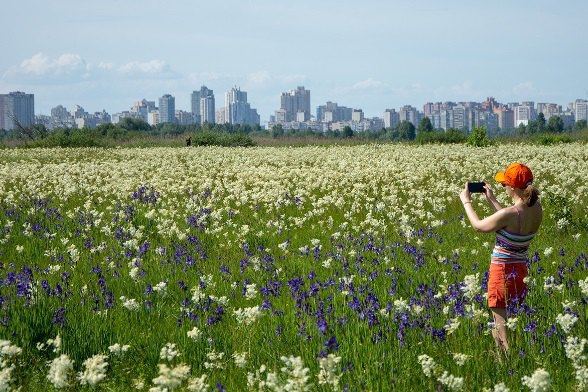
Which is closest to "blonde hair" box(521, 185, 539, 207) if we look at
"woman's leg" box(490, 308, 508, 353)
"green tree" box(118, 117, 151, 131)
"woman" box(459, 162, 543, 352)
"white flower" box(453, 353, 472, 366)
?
"woman" box(459, 162, 543, 352)

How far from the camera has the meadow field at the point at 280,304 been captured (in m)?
4.80

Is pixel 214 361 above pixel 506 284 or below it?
below

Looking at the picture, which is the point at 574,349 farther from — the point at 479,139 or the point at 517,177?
Result: the point at 479,139

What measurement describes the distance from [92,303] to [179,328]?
121 centimetres

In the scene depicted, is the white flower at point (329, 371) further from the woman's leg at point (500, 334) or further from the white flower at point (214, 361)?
the woman's leg at point (500, 334)

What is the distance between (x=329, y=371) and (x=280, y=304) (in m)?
2.96

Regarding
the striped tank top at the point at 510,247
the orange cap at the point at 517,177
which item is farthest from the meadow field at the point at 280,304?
the orange cap at the point at 517,177

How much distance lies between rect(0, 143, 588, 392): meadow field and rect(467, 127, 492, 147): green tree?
82.9 ft

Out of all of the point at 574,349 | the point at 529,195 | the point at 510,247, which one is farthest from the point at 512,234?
the point at 574,349

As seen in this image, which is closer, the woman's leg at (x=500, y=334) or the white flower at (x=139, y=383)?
the white flower at (x=139, y=383)

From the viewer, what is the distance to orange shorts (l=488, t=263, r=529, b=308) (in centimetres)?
596

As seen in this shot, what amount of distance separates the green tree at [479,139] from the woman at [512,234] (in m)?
33.4

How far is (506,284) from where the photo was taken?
6023mm

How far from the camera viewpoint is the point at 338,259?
28.0ft
